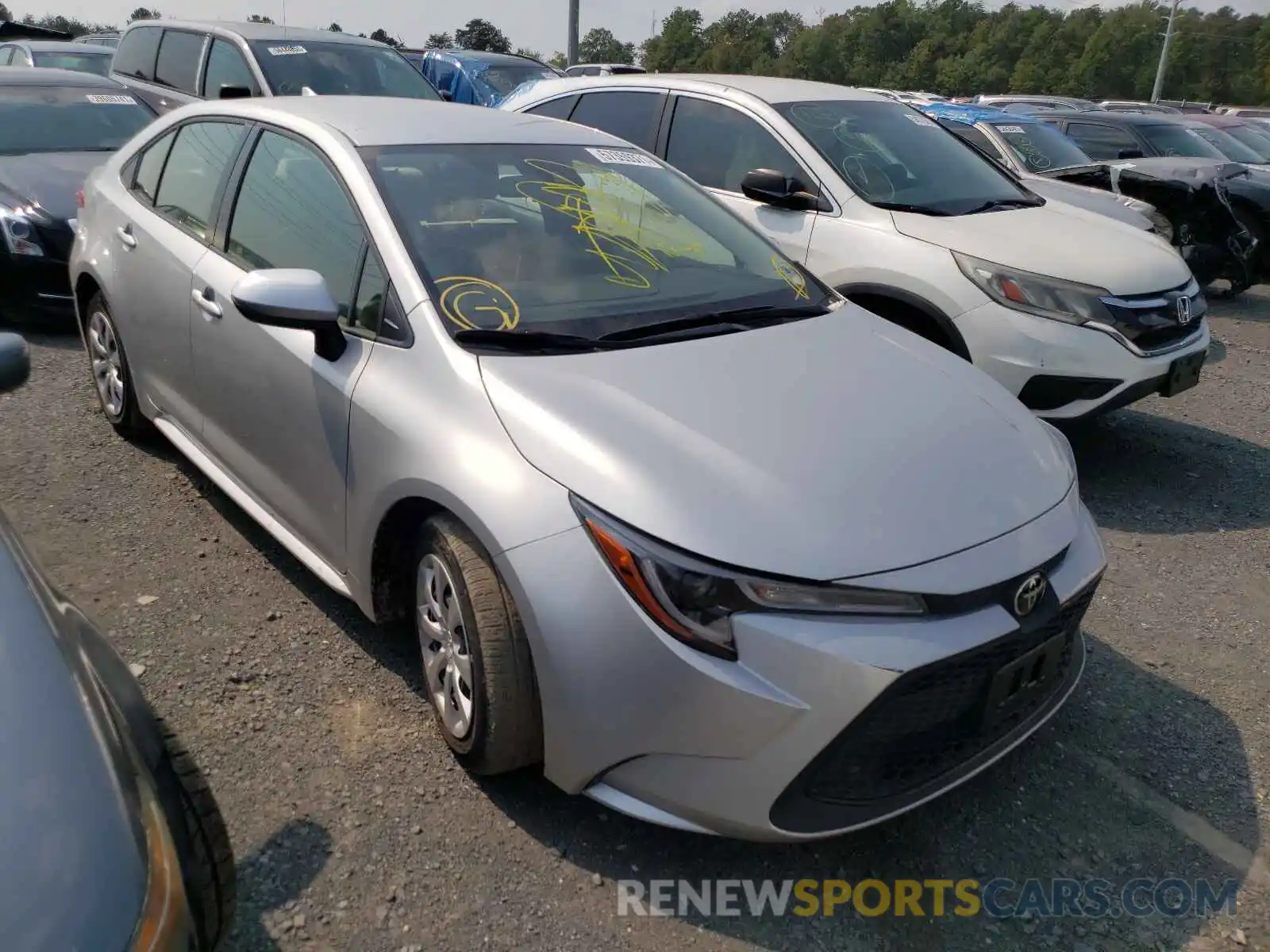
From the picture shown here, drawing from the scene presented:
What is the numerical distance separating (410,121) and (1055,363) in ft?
9.41

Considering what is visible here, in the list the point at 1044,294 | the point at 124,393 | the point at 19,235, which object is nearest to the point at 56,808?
the point at 124,393

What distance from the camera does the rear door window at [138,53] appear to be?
946 centimetres

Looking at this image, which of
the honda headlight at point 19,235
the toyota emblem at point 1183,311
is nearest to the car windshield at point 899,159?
the toyota emblem at point 1183,311

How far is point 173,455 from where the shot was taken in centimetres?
443

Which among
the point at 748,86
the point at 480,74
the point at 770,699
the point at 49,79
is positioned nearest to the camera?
the point at 770,699

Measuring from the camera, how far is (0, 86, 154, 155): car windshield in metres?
6.75

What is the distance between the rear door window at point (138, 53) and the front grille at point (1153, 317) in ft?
28.8

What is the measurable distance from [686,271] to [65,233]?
14.5 ft

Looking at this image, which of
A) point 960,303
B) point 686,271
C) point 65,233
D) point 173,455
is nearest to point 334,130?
point 686,271

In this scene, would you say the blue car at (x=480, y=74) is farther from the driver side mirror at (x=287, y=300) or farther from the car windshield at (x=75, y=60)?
the driver side mirror at (x=287, y=300)

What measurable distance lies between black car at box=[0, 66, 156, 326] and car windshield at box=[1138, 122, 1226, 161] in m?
10.1

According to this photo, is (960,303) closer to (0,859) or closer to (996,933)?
(996,933)

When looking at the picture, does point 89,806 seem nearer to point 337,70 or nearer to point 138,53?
point 337,70

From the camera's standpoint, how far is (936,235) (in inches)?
187
